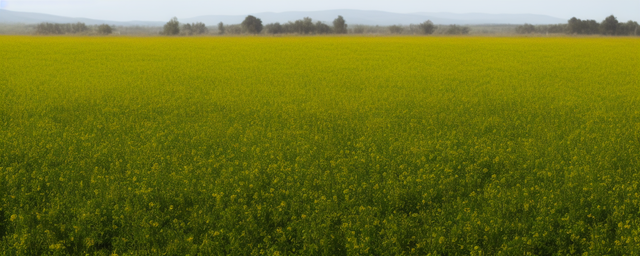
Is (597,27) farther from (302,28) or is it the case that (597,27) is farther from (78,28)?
(78,28)

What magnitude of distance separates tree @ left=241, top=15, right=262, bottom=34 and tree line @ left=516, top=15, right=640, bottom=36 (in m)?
58.7

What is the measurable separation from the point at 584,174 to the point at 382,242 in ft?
14.2

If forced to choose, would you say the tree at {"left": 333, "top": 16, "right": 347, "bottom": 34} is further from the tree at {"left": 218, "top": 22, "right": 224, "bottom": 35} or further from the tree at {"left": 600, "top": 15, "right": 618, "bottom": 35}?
the tree at {"left": 600, "top": 15, "right": 618, "bottom": 35}

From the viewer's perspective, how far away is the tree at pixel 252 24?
120 meters

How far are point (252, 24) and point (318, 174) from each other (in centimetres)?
11619

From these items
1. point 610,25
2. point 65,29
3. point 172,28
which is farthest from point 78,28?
point 610,25

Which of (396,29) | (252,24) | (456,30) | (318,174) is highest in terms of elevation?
(252,24)

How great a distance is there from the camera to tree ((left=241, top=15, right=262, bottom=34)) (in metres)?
120

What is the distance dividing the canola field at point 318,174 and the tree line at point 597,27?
10065 centimetres

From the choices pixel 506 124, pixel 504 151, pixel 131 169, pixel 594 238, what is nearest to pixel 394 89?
pixel 506 124

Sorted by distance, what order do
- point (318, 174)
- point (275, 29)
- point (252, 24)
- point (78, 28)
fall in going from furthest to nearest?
1. point (252, 24)
2. point (275, 29)
3. point (78, 28)
4. point (318, 174)

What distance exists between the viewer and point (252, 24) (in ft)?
397

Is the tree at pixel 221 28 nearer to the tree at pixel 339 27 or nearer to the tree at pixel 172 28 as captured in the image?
the tree at pixel 172 28

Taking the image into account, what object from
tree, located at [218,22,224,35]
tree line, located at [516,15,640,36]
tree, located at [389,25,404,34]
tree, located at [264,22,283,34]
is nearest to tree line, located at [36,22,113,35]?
tree, located at [218,22,224,35]
